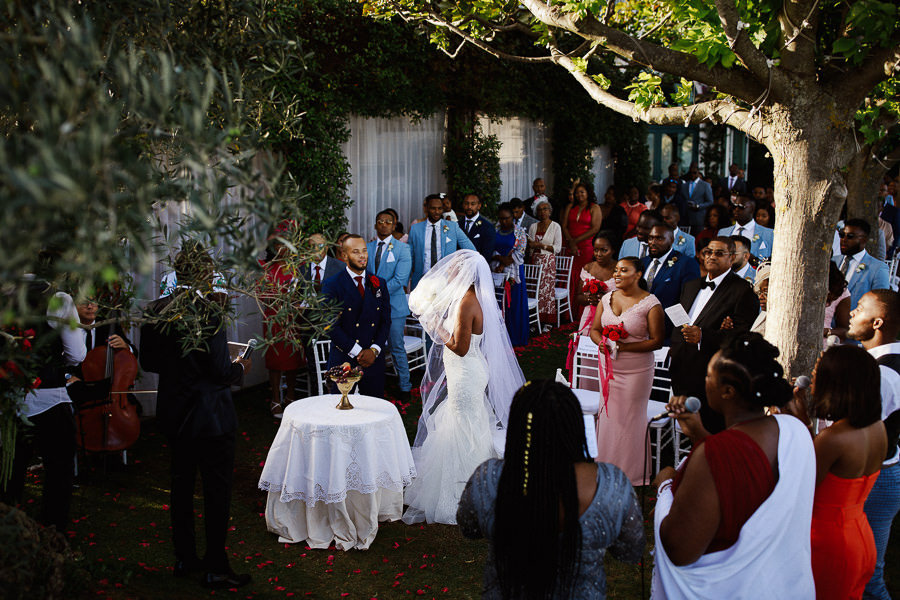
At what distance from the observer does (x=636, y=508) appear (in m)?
2.65

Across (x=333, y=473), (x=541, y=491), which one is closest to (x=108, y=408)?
(x=333, y=473)

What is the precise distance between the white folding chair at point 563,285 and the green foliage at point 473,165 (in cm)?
160

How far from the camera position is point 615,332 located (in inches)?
234

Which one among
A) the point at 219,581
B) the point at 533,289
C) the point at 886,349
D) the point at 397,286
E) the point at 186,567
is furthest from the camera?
the point at 533,289

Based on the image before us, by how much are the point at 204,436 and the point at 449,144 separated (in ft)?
28.0

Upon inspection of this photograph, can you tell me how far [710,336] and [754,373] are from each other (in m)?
3.05

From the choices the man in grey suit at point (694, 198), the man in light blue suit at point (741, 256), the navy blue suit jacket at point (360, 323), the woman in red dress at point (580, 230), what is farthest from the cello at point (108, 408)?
the man in grey suit at point (694, 198)

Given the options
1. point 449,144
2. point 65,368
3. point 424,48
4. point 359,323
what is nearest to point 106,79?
point 65,368

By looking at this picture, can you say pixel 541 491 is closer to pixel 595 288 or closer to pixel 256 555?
pixel 256 555

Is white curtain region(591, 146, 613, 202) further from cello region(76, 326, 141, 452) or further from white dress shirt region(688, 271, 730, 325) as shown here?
cello region(76, 326, 141, 452)

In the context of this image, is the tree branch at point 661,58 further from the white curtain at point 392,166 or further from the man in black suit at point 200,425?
the white curtain at point 392,166

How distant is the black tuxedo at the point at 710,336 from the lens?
19.0 ft

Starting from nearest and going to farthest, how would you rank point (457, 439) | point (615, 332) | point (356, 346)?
point (457, 439), point (615, 332), point (356, 346)

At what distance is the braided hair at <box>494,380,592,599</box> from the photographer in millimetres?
2549
